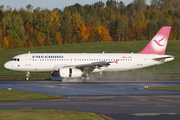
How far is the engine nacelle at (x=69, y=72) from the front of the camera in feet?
125

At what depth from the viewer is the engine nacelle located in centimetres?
3800

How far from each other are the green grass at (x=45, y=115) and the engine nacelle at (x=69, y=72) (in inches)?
875

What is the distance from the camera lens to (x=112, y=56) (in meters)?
42.9

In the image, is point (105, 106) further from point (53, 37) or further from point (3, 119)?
point (53, 37)

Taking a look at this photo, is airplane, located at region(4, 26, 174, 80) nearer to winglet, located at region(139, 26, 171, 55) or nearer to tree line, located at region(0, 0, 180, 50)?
winglet, located at region(139, 26, 171, 55)

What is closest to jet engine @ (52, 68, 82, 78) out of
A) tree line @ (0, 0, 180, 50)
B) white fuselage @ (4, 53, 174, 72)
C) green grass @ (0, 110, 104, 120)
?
white fuselage @ (4, 53, 174, 72)

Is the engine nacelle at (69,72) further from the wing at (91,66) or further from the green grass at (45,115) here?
the green grass at (45,115)

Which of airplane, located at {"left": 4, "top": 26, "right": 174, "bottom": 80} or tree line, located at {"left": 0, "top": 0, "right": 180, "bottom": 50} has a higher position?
tree line, located at {"left": 0, "top": 0, "right": 180, "bottom": 50}

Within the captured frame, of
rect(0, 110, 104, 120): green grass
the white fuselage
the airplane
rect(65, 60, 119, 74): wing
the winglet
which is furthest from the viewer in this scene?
the winglet

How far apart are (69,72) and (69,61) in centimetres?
350

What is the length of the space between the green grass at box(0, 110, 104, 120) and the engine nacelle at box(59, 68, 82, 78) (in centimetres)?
2223

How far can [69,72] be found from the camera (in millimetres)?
38469

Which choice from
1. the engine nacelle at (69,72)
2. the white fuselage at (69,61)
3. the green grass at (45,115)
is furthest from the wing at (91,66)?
the green grass at (45,115)

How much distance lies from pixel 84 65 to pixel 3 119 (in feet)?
85.3
